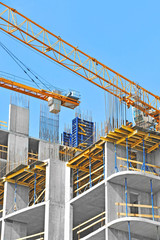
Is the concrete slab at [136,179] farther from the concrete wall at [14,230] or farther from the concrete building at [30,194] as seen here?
the concrete wall at [14,230]

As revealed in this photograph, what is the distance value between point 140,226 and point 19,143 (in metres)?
22.0

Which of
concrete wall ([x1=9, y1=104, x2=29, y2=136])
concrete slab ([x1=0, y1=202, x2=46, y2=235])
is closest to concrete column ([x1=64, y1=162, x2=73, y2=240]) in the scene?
concrete slab ([x1=0, y1=202, x2=46, y2=235])

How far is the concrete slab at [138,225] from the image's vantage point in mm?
34375

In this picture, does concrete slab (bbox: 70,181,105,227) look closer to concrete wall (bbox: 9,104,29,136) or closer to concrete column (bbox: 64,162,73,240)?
concrete column (bbox: 64,162,73,240)

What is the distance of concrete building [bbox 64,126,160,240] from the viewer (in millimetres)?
35625

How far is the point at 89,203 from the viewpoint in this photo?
40.2 meters

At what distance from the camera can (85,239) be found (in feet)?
121

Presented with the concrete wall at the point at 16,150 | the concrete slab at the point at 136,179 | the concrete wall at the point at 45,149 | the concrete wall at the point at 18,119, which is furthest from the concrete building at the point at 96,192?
the concrete wall at the point at 18,119

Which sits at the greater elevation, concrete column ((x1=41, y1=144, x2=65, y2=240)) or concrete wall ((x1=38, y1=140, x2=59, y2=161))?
concrete wall ((x1=38, y1=140, x2=59, y2=161))

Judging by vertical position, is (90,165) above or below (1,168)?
below

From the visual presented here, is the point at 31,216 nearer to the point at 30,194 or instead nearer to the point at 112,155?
the point at 30,194

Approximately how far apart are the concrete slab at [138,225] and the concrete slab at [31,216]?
740cm

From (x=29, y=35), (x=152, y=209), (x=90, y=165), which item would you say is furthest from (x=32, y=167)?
(x=29, y=35)

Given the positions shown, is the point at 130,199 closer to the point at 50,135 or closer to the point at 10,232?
the point at 10,232
